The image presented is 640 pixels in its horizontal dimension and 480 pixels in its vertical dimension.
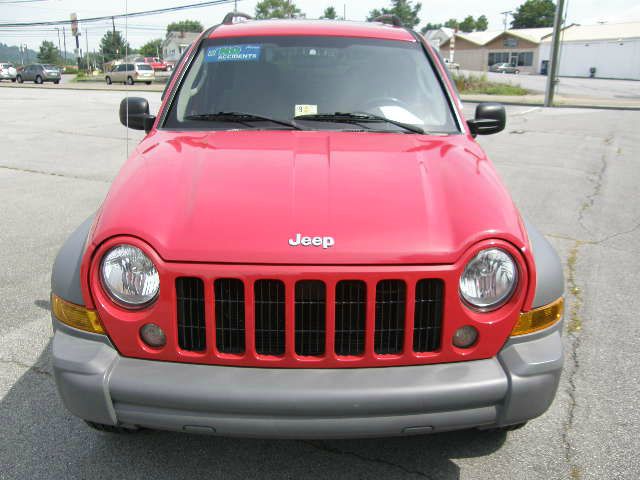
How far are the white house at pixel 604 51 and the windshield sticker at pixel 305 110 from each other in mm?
62794

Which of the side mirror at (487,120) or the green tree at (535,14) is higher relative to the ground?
the green tree at (535,14)

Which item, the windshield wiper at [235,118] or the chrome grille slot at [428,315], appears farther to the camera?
the windshield wiper at [235,118]

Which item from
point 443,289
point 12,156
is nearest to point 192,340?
point 443,289

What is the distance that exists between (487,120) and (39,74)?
4770 centimetres

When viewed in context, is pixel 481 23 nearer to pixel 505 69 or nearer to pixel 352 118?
pixel 505 69

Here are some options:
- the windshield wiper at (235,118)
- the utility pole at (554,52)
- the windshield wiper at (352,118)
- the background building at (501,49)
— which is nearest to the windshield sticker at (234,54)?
the windshield wiper at (235,118)

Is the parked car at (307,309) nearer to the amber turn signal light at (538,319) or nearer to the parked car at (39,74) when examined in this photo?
the amber turn signal light at (538,319)

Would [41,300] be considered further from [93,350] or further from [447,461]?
[447,461]

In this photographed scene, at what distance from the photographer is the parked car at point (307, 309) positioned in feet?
6.89

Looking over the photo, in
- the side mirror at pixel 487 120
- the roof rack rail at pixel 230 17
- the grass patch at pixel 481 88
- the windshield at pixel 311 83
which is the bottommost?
the grass patch at pixel 481 88

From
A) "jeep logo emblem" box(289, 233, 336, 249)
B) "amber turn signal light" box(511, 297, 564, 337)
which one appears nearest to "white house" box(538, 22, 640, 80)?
"amber turn signal light" box(511, 297, 564, 337)

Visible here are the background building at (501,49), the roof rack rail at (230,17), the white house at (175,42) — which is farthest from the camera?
the white house at (175,42)

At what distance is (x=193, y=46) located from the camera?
154 inches

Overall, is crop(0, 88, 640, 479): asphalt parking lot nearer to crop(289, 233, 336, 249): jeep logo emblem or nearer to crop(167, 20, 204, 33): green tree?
crop(289, 233, 336, 249): jeep logo emblem
